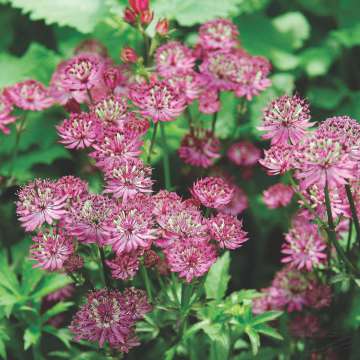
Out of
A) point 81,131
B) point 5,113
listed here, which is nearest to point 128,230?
point 81,131

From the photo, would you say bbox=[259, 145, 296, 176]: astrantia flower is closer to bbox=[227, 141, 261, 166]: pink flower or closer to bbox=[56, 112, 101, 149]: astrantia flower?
bbox=[56, 112, 101, 149]: astrantia flower

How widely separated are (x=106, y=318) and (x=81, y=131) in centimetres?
47

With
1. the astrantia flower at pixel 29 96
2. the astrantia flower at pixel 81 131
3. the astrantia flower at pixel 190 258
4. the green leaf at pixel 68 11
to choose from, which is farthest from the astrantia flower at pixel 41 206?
the green leaf at pixel 68 11

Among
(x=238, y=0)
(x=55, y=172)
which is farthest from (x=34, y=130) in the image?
(x=238, y=0)

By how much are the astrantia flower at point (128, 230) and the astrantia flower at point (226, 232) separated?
144 mm

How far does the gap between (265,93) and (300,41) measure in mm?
413

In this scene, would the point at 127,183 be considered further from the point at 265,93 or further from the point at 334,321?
the point at 265,93

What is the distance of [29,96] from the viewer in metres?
1.97

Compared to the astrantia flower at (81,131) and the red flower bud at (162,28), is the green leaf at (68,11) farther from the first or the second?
the astrantia flower at (81,131)

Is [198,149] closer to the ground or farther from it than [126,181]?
closer to the ground

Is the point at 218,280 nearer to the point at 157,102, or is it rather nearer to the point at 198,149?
the point at 198,149

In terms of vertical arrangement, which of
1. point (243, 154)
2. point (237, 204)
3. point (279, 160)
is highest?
point (279, 160)

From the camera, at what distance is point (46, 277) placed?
A: 190 cm

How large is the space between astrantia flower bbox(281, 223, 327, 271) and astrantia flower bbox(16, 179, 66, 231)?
26.2 inches
